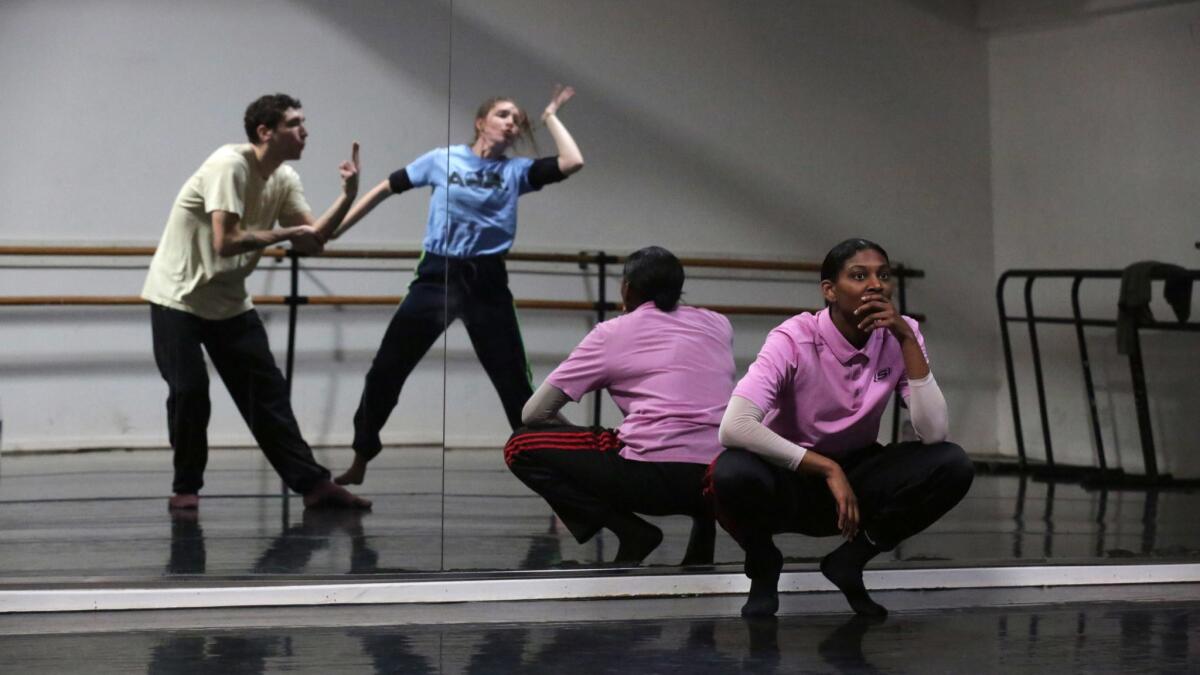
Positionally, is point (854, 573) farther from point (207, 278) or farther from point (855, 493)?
point (207, 278)

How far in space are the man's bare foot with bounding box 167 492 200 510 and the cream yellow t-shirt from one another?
1.50 ft

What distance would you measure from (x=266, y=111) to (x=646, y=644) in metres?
1.72

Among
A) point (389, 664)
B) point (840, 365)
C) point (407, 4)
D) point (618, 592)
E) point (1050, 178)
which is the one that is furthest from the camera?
point (1050, 178)

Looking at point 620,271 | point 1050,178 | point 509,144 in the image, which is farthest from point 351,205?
point 1050,178

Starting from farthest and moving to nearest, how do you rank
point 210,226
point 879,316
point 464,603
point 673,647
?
point 210,226 → point 464,603 → point 879,316 → point 673,647

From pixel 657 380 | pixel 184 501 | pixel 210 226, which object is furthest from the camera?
pixel 210 226

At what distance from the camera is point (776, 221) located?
3971mm

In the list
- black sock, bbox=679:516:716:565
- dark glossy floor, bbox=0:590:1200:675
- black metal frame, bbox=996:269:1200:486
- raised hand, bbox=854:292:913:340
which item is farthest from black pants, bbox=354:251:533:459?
black metal frame, bbox=996:269:1200:486

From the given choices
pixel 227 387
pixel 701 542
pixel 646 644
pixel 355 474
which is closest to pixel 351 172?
pixel 227 387

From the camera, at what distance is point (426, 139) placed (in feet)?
10.9

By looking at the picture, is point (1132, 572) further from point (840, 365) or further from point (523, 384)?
point (523, 384)

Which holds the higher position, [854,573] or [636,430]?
[636,430]

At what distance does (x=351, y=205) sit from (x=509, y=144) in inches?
16.8

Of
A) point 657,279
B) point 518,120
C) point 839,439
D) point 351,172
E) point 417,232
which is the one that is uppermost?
point 518,120
